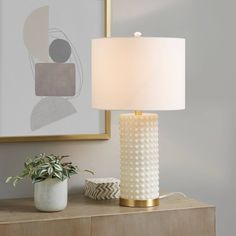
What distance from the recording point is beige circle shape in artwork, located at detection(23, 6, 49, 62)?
224cm

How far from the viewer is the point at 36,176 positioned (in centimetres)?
202

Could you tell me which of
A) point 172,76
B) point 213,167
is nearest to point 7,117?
point 172,76

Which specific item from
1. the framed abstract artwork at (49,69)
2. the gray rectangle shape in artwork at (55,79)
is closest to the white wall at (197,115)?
the framed abstract artwork at (49,69)

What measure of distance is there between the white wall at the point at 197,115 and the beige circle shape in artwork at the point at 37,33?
287 millimetres

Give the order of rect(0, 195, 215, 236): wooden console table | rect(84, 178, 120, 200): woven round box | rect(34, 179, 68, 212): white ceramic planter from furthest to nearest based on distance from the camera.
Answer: rect(84, 178, 120, 200): woven round box < rect(34, 179, 68, 212): white ceramic planter < rect(0, 195, 215, 236): wooden console table

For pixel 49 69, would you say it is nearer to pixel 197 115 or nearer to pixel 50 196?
pixel 50 196

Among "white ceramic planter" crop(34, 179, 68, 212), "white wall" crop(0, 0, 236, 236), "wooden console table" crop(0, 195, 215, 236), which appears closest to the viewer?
"wooden console table" crop(0, 195, 215, 236)

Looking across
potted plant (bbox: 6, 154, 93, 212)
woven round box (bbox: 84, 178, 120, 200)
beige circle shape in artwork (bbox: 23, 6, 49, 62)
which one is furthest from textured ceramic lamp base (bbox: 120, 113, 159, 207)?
beige circle shape in artwork (bbox: 23, 6, 49, 62)

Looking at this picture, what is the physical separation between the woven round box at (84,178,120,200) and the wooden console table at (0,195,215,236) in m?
0.04

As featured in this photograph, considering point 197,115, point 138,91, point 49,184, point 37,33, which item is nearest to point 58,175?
point 49,184

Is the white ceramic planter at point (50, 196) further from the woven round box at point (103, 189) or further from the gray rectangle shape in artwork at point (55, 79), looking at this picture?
the gray rectangle shape in artwork at point (55, 79)

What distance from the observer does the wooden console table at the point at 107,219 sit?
6.24 feet

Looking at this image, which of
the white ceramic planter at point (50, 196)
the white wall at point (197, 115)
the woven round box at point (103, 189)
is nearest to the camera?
the white ceramic planter at point (50, 196)

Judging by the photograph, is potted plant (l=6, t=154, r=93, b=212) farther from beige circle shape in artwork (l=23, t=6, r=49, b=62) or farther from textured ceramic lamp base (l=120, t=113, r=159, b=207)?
beige circle shape in artwork (l=23, t=6, r=49, b=62)
